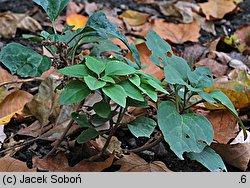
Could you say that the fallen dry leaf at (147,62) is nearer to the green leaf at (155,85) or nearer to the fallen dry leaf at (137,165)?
the fallen dry leaf at (137,165)

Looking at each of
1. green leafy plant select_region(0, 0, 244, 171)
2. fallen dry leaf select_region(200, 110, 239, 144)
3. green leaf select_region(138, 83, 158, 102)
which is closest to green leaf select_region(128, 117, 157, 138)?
green leafy plant select_region(0, 0, 244, 171)

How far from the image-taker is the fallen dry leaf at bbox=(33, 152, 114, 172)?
1444 mm

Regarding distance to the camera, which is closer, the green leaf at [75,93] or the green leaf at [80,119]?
the green leaf at [75,93]

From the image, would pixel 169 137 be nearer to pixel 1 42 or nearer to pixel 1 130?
pixel 1 130

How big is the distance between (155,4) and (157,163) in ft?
4.82

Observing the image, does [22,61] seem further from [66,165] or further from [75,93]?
[66,165]

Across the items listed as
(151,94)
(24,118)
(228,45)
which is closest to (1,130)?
(24,118)

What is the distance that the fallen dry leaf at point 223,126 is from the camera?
1.59m

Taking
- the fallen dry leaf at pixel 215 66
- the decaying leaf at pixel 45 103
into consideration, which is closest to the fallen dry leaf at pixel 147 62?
the fallen dry leaf at pixel 215 66

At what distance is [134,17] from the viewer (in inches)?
102

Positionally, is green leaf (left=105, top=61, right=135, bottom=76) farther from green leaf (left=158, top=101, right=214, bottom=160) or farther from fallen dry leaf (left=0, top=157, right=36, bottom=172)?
fallen dry leaf (left=0, top=157, right=36, bottom=172)

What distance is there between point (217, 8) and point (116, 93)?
64.2 inches

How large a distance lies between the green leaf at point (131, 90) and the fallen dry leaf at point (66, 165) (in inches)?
11.6

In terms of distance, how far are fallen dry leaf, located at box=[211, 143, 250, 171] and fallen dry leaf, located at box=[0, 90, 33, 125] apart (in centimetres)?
66
